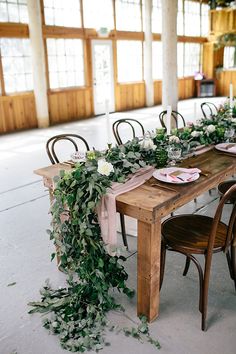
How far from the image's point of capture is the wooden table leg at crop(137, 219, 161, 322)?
184 centimetres

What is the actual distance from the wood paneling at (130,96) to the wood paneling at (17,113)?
123 inches

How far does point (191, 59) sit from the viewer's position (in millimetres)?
13328

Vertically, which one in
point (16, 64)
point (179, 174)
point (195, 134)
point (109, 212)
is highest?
point (16, 64)

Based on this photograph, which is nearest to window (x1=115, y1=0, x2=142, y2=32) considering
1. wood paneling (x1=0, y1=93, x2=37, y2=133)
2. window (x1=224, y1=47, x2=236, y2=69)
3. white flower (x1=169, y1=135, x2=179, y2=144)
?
wood paneling (x1=0, y1=93, x2=37, y2=133)

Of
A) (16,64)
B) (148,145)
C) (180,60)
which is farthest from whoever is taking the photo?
(180,60)

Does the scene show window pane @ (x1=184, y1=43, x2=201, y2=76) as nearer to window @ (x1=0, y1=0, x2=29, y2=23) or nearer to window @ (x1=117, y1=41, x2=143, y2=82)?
window @ (x1=117, y1=41, x2=143, y2=82)

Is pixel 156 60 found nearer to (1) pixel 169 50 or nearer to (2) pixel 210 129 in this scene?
(1) pixel 169 50

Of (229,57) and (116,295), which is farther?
(229,57)

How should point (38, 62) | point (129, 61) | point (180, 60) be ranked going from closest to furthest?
point (38, 62) → point (129, 61) → point (180, 60)

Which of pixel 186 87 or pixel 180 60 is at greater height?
pixel 180 60

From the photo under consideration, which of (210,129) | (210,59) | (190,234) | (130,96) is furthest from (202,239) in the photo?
(210,59)

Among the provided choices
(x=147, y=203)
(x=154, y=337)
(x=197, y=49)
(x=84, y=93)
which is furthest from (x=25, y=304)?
Answer: (x=197, y=49)

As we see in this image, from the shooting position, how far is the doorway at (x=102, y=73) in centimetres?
958

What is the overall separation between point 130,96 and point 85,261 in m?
9.38
